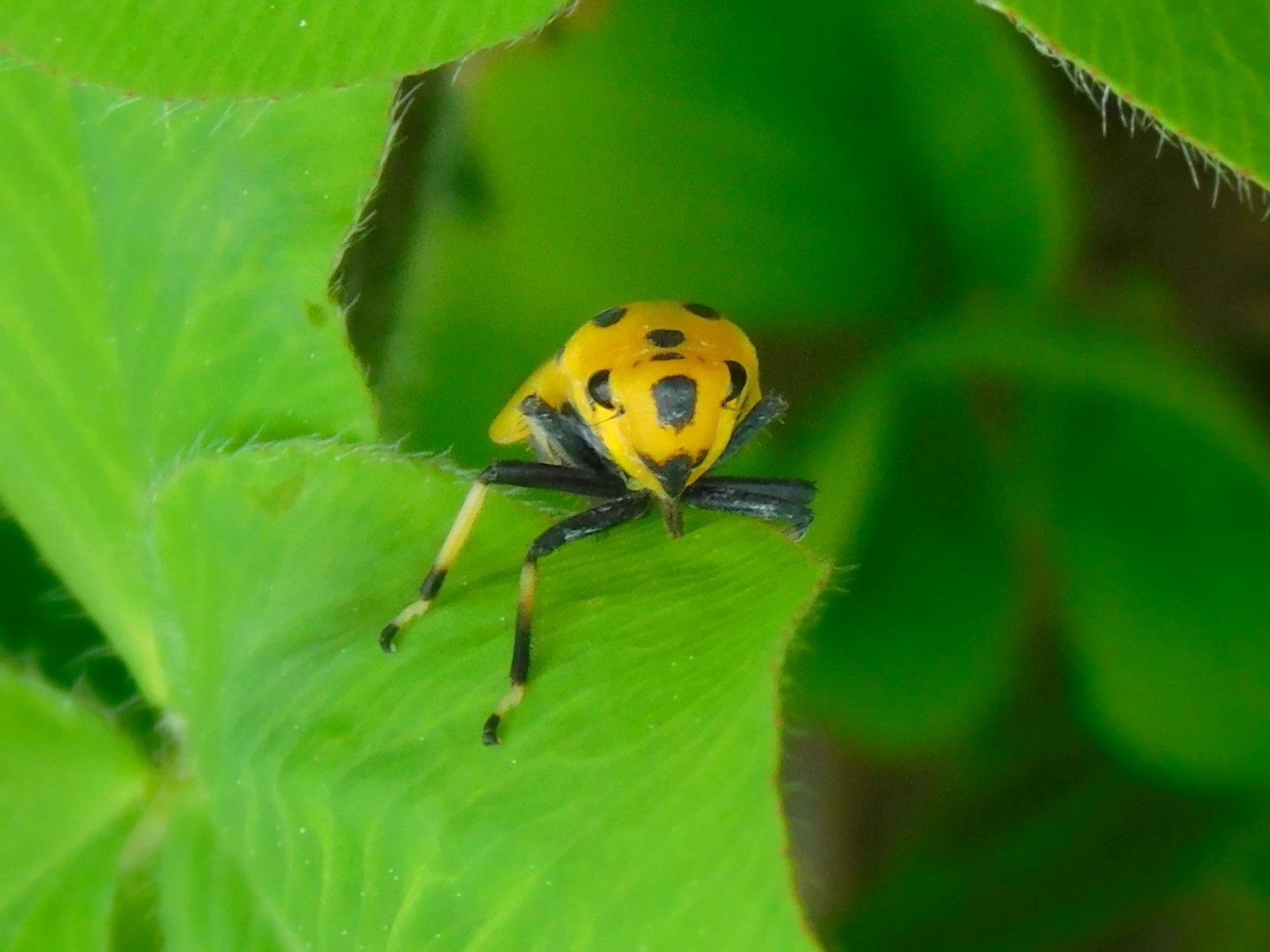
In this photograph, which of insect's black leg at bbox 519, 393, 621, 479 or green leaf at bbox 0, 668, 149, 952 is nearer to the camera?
green leaf at bbox 0, 668, 149, 952

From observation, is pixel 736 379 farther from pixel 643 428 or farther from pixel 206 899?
pixel 206 899

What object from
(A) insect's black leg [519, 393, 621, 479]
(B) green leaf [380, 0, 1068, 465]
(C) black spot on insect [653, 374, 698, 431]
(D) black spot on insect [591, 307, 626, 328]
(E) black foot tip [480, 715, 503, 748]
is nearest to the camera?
(E) black foot tip [480, 715, 503, 748]

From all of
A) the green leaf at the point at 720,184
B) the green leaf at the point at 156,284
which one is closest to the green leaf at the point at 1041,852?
the green leaf at the point at 720,184

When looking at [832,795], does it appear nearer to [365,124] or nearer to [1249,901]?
[1249,901]

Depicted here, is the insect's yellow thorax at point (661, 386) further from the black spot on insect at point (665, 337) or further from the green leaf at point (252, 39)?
the green leaf at point (252, 39)

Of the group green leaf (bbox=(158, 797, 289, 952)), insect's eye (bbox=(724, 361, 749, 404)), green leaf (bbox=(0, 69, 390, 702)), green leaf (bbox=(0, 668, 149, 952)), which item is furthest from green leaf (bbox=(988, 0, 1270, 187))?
green leaf (bbox=(0, 668, 149, 952))

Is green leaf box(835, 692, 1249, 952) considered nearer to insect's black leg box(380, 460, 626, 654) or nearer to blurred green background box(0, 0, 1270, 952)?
blurred green background box(0, 0, 1270, 952)

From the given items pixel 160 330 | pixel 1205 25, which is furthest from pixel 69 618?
pixel 1205 25
